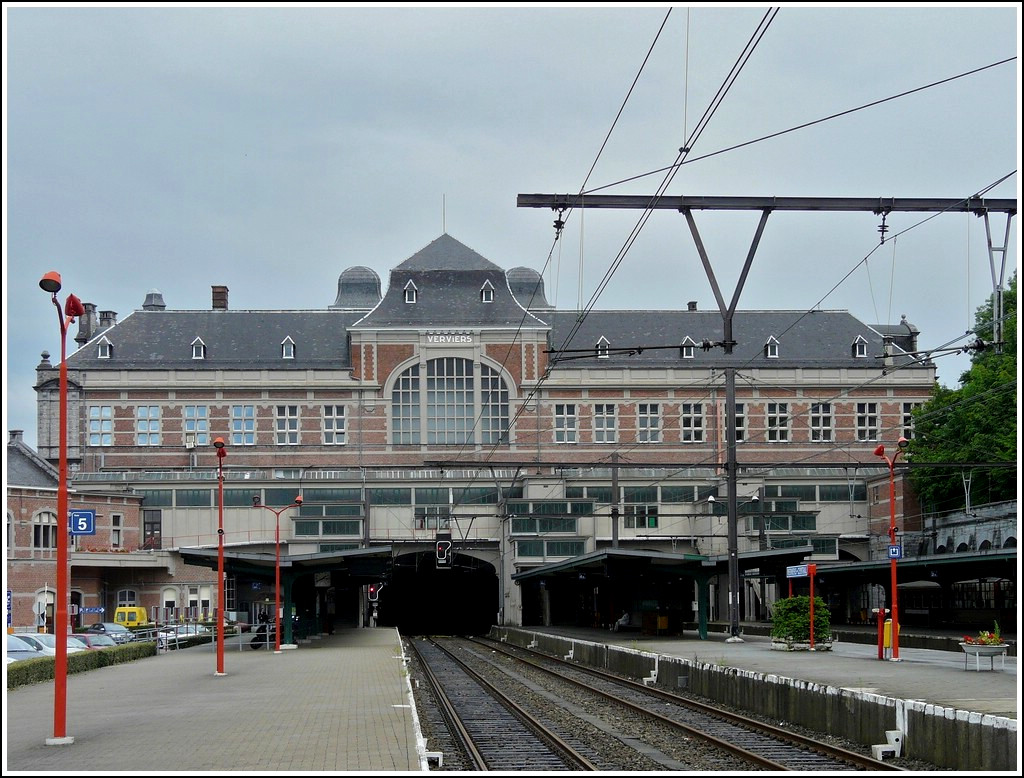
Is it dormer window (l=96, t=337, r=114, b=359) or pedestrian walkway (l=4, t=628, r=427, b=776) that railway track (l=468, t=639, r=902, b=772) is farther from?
dormer window (l=96, t=337, r=114, b=359)

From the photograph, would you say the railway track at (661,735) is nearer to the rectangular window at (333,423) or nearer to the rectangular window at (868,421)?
the rectangular window at (333,423)

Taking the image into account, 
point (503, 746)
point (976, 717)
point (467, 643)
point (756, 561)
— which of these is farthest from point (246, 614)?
point (976, 717)

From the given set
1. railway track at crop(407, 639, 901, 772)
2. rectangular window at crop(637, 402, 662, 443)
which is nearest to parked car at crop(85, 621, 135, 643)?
railway track at crop(407, 639, 901, 772)

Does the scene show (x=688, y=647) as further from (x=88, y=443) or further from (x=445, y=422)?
(x=88, y=443)

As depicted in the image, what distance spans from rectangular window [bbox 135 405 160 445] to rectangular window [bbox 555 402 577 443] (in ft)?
73.7

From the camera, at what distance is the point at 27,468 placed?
6253cm

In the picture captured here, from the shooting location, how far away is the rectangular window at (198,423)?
76125mm

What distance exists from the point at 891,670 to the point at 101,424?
199 feet

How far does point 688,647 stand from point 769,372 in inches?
1830

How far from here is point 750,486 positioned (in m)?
70.5

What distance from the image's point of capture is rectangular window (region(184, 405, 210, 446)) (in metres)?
76.1

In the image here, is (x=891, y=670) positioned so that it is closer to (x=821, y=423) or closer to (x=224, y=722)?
(x=224, y=722)

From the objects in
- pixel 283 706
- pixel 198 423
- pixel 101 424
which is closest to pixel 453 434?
pixel 198 423

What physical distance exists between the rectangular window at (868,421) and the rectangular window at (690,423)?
8.94 m
